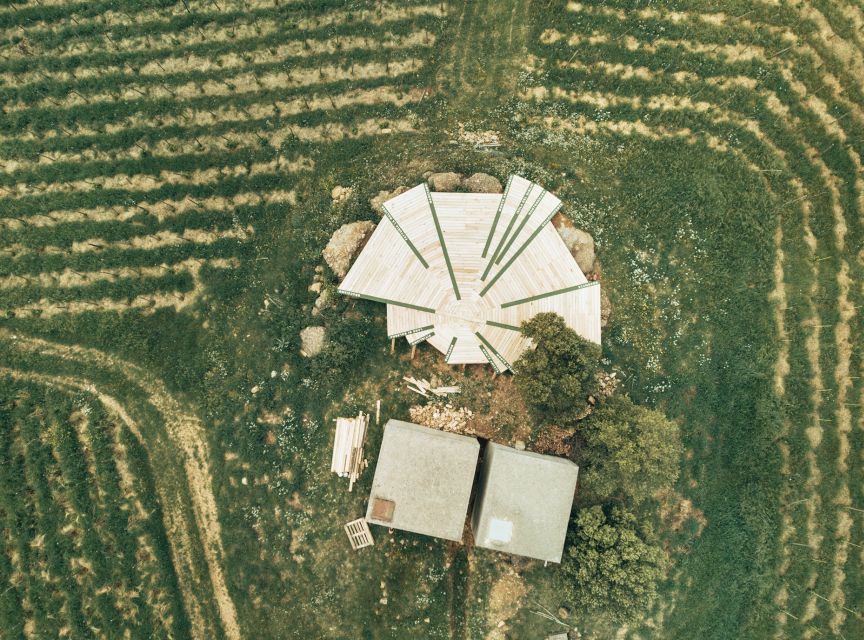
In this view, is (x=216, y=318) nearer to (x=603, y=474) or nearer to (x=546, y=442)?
(x=546, y=442)

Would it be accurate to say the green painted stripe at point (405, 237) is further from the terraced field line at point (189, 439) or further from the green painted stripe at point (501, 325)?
the terraced field line at point (189, 439)

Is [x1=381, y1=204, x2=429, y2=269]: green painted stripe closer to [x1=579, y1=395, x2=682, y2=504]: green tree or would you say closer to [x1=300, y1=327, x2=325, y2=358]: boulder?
[x1=300, y1=327, x2=325, y2=358]: boulder

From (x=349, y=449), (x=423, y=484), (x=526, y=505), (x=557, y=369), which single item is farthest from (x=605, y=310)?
(x=349, y=449)

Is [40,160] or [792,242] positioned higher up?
[792,242]

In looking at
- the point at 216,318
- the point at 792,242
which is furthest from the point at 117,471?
the point at 792,242

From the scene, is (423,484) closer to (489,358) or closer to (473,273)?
(489,358)
